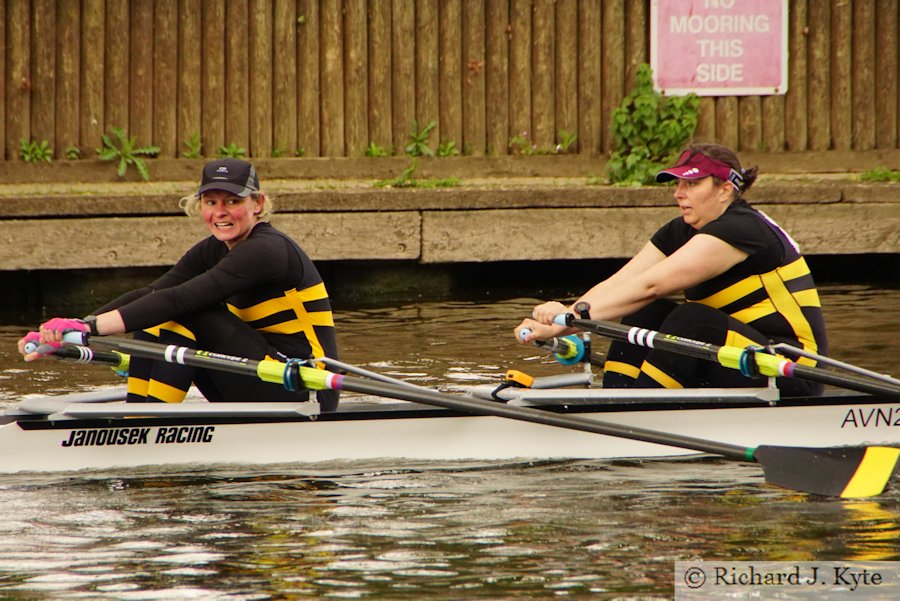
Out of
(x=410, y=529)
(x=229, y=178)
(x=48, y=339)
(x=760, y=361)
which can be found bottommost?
(x=410, y=529)

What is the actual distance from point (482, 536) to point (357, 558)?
1.64ft

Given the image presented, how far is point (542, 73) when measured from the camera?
11.5 meters

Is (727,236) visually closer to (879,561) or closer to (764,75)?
(879,561)

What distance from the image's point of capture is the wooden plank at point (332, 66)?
11.3 meters

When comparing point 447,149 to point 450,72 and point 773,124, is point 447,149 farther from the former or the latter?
point 773,124

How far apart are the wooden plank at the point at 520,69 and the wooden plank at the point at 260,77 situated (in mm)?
1933

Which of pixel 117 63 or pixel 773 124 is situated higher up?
pixel 117 63

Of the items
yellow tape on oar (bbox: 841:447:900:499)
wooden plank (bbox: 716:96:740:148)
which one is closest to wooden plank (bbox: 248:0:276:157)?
wooden plank (bbox: 716:96:740:148)

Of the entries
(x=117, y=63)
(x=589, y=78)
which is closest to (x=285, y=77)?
(x=117, y=63)

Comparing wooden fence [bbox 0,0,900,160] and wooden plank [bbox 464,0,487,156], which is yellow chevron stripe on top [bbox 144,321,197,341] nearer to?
wooden fence [bbox 0,0,900,160]

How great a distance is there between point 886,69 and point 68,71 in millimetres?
6627

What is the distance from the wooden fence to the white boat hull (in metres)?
5.44

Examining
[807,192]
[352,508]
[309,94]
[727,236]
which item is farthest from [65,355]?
[807,192]

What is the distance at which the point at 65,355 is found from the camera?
235 inches
